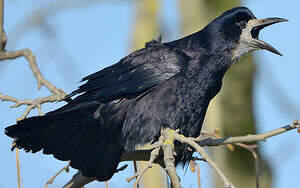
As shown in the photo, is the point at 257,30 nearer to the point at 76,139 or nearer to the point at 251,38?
the point at 251,38

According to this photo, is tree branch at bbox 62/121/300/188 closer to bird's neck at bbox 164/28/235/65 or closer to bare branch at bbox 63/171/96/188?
bare branch at bbox 63/171/96/188

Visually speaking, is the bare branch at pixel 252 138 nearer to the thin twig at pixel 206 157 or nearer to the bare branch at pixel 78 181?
the thin twig at pixel 206 157

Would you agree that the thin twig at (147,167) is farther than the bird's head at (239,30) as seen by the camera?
No

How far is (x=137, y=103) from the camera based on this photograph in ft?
15.4

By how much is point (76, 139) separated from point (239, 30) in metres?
1.71

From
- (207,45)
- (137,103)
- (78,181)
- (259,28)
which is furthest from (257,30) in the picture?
(78,181)

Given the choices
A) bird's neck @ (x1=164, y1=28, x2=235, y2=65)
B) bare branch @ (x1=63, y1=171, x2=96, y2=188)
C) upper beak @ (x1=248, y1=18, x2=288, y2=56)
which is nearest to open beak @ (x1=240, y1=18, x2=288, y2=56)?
upper beak @ (x1=248, y1=18, x2=288, y2=56)

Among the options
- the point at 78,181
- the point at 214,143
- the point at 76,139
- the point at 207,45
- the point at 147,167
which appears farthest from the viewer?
the point at 207,45

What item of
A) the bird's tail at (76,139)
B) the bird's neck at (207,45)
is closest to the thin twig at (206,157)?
the bird's tail at (76,139)

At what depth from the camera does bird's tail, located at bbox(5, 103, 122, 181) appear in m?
4.33

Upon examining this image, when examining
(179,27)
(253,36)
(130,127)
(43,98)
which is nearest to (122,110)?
(130,127)

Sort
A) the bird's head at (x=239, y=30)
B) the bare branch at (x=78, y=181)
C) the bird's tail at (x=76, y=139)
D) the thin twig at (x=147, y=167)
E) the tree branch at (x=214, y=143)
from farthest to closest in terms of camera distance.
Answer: the bird's head at (x=239, y=30) < the bird's tail at (x=76, y=139) < the bare branch at (x=78, y=181) < the tree branch at (x=214, y=143) < the thin twig at (x=147, y=167)

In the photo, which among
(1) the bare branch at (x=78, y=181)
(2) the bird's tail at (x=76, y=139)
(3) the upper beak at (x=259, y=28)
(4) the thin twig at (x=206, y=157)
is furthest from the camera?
(3) the upper beak at (x=259, y=28)

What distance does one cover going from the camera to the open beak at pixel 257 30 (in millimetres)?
4797
